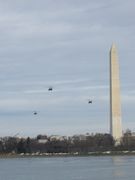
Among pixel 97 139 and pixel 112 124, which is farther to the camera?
pixel 97 139

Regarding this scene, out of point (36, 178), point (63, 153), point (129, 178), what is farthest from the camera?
point (63, 153)

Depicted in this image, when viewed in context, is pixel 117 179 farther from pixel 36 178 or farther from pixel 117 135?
pixel 117 135

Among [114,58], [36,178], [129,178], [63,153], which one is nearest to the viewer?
[129,178]

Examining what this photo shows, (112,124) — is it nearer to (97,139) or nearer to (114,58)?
(114,58)

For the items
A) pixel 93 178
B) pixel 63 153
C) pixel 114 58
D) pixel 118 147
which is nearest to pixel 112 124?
pixel 114 58

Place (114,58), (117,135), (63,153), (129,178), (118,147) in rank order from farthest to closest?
(63,153) → (118,147) → (117,135) → (114,58) → (129,178)

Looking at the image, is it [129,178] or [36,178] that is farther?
[36,178]

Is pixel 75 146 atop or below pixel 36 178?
atop

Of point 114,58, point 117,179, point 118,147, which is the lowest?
point 117,179

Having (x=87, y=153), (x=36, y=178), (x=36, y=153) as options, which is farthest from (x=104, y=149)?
(x=36, y=178)
